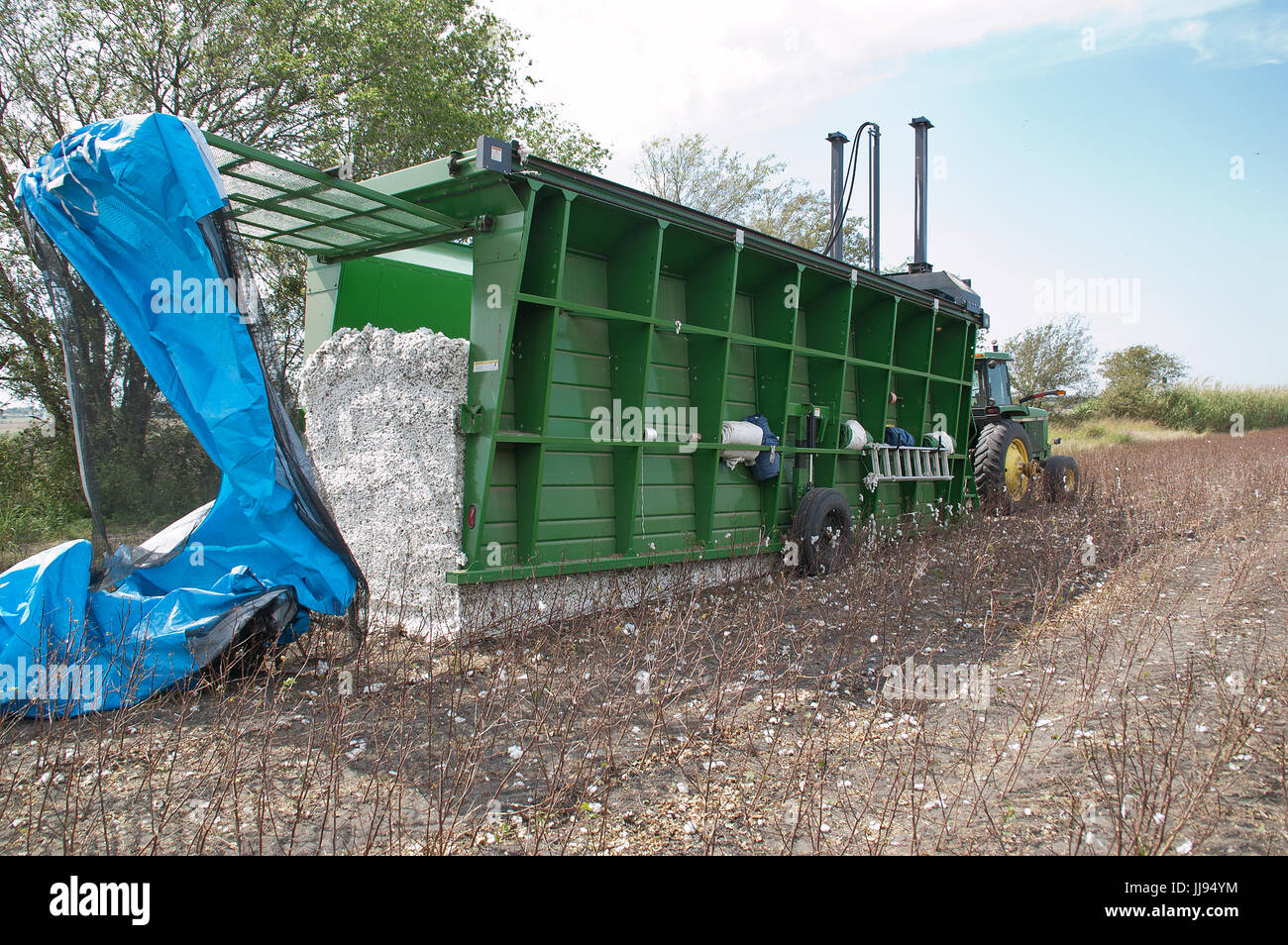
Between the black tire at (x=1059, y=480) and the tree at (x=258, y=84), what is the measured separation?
10335 mm

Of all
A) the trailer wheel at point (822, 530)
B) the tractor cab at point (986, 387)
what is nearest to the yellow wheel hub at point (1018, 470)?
the tractor cab at point (986, 387)

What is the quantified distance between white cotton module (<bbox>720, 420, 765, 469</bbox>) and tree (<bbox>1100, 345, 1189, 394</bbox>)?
110ft

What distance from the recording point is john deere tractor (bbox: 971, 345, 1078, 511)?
392 inches

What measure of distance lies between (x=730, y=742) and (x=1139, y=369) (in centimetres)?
3942

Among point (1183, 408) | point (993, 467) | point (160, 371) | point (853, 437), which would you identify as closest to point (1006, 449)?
point (993, 467)

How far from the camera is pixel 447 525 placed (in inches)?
187

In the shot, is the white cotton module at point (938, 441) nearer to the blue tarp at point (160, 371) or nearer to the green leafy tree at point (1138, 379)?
the blue tarp at point (160, 371)

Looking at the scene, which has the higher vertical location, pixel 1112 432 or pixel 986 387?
pixel 1112 432

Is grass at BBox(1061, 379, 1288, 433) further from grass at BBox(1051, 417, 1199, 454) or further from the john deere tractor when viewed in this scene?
the john deere tractor

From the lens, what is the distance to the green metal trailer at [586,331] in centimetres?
473

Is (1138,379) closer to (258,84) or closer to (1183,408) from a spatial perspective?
(1183,408)

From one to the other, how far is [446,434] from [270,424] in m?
0.98

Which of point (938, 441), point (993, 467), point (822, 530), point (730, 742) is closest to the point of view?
point (730, 742)

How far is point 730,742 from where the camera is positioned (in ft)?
11.7
